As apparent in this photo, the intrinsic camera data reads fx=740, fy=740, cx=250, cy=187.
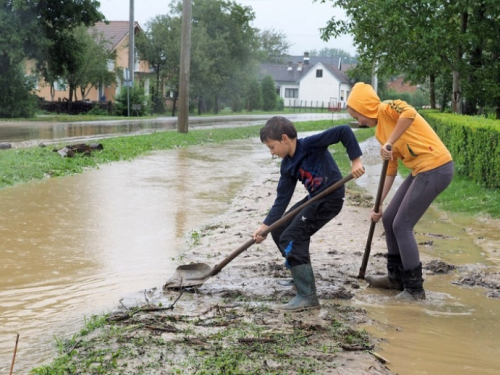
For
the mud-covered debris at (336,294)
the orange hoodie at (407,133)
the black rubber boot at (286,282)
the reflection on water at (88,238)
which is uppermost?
the orange hoodie at (407,133)

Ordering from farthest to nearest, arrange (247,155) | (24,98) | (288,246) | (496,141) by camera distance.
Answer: (24,98)
(247,155)
(496,141)
(288,246)

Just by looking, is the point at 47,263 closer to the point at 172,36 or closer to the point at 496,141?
the point at 496,141

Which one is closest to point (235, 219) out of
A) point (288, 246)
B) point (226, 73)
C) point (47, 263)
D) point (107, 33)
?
point (47, 263)

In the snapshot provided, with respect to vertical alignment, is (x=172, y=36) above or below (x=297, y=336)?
above

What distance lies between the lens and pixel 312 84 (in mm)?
101125

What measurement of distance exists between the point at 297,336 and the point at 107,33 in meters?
59.7

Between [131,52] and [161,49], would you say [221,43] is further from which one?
[131,52]

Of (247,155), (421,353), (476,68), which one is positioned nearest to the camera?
(421,353)

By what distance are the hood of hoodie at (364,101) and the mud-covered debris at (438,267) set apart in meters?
1.90

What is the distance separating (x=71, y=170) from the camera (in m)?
14.1

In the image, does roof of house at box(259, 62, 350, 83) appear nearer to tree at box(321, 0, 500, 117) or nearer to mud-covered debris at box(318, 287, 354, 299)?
tree at box(321, 0, 500, 117)

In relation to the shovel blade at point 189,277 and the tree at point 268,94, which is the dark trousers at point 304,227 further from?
the tree at point 268,94

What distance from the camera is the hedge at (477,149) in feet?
37.4

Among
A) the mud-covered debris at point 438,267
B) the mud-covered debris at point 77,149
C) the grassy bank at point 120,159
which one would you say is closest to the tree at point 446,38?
the grassy bank at point 120,159
